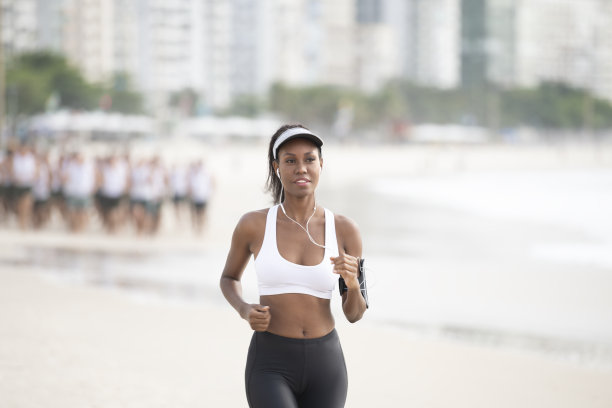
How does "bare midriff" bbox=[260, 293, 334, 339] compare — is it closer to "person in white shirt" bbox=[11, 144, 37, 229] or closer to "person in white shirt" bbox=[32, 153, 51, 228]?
"person in white shirt" bbox=[11, 144, 37, 229]

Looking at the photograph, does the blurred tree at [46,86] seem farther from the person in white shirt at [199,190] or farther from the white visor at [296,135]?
the white visor at [296,135]

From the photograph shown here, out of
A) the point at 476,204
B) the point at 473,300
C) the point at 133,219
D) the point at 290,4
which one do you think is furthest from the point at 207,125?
the point at 290,4

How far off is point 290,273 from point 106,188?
14.4 meters

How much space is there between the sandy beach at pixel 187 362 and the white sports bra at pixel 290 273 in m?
2.94

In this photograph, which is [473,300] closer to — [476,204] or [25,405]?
[25,405]

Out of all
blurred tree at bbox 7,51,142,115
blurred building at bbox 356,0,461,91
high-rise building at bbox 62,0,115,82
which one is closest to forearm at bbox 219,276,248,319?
blurred tree at bbox 7,51,142,115

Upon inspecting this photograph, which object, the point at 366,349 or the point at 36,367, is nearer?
the point at 36,367

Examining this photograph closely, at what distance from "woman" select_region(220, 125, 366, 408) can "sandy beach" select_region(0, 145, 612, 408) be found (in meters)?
2.85

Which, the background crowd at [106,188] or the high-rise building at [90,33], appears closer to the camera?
the background crowd at [106,188]

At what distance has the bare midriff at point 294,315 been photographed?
3.20 meters

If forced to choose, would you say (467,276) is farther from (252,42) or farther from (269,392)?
(252,42)

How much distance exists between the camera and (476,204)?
3103 centimetres

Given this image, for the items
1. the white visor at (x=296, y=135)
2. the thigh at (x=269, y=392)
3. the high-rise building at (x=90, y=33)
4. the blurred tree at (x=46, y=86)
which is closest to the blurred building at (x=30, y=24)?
the high-rise building at (x=90, y=33)

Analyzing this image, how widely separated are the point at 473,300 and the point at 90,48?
128 m
